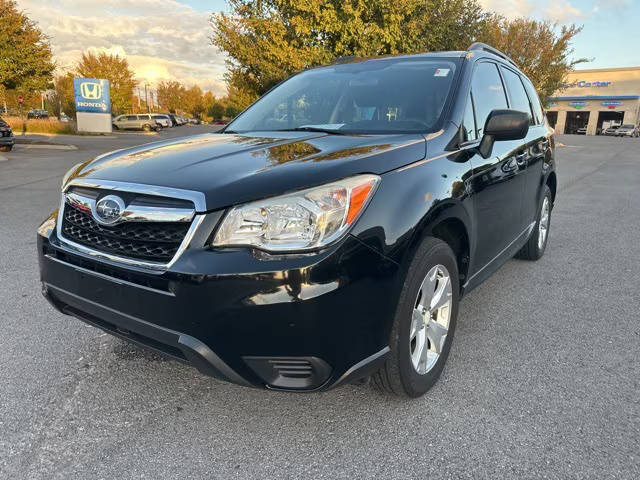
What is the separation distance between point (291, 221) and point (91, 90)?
109 ft

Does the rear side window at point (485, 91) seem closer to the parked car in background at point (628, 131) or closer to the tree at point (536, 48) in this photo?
the tree at point (536, 48)

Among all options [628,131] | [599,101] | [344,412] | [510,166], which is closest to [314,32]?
[510,166]

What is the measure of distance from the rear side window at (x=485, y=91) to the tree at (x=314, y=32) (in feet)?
42.8

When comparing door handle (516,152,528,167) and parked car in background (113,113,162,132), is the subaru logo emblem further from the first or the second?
parked car in background (113,113,162,132)

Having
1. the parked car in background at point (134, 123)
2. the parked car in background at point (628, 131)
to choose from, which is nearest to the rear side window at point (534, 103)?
the parked car in background at point (134, 123)

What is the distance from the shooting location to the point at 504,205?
329 centimetres

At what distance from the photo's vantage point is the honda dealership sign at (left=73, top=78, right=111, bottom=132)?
30.1 metres

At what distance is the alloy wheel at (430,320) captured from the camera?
2.38 meters

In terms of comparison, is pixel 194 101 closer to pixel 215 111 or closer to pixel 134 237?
pixel 215 111

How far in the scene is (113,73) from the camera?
52938 millimetres

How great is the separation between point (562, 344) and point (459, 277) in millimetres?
936

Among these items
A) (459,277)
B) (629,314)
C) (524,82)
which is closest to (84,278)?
(459,277)

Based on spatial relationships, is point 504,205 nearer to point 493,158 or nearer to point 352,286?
point 493,158

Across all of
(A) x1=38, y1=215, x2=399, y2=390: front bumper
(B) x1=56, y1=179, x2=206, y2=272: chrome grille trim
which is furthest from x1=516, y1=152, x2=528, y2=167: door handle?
(B) x1=56, y1=179, x2=206, y2=272: chrome grille trim
